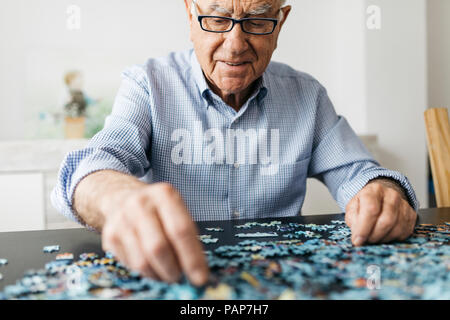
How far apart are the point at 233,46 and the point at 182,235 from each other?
100 cm

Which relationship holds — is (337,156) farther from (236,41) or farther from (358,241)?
(358,241)

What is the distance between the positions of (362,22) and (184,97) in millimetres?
2735

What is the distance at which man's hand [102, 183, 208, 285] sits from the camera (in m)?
0.62

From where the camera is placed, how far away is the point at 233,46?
148 cm

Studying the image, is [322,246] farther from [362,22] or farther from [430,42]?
[430,42]

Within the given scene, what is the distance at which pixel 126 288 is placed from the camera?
0.70 metres

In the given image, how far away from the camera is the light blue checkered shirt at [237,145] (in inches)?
63.2

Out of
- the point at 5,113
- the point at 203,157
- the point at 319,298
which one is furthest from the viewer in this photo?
the point at 5,113

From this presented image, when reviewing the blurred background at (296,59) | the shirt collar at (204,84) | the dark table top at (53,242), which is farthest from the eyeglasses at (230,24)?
the blurred background at (296,59)

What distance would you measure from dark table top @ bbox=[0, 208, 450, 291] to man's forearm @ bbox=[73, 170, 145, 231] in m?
0.08

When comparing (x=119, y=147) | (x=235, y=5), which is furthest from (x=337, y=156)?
(x=119, y=147)

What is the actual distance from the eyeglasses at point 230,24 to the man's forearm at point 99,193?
72 centimetres

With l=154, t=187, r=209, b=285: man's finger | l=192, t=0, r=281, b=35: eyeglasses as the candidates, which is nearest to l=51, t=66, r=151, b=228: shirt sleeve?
l=192, t=0, r=281, b=35: eyeglasses

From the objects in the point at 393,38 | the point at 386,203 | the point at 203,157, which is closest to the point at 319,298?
the point at 386,203
